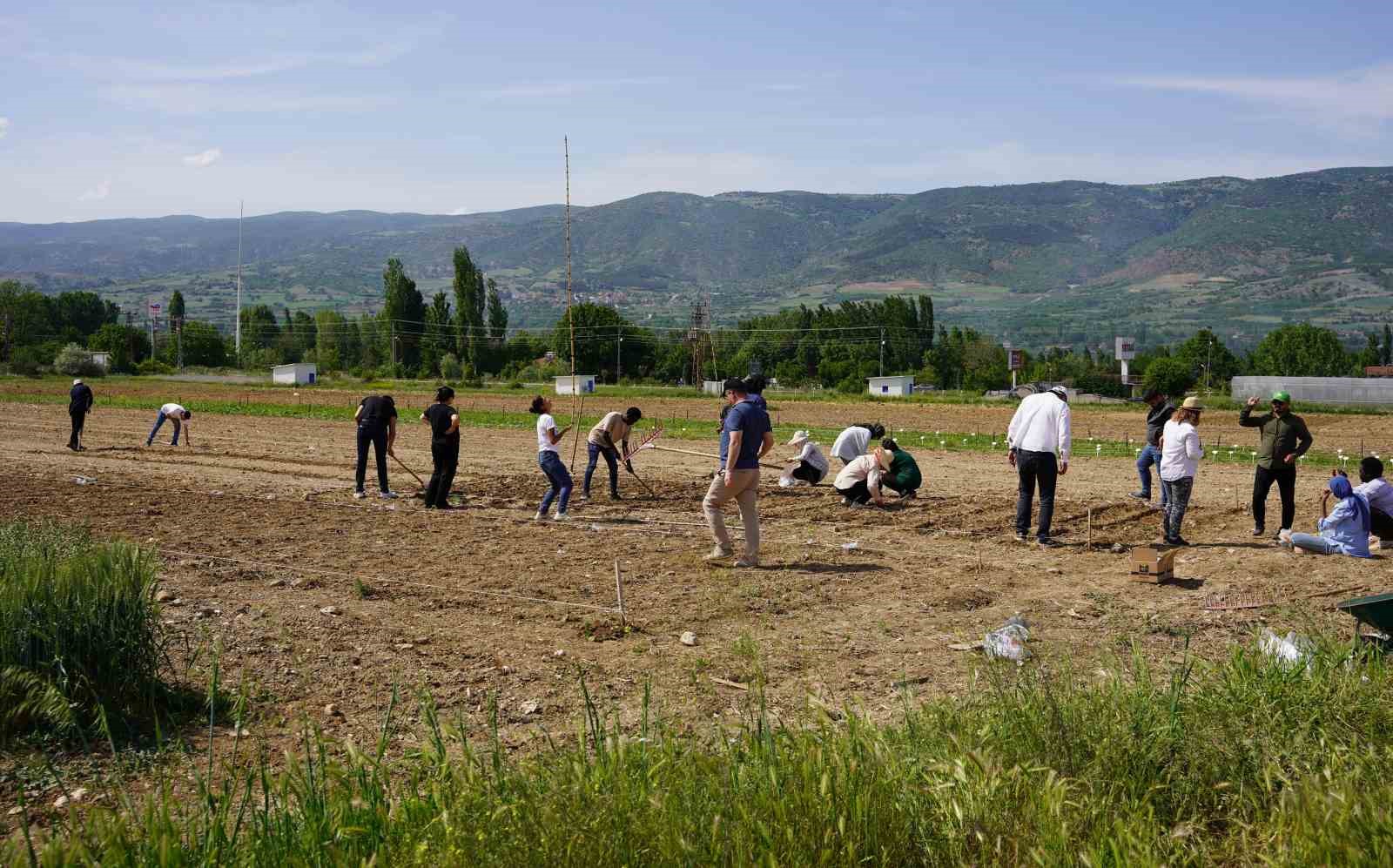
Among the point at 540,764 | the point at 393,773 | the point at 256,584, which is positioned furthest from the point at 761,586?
the point at 540,764

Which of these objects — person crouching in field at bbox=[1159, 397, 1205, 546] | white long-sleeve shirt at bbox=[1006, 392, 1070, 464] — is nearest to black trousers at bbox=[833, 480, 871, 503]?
white long-sleeve shirt at bbox=[1006, 392, 1070, 464]

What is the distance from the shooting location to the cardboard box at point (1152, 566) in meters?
10.7

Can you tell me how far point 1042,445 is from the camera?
12.3 meters

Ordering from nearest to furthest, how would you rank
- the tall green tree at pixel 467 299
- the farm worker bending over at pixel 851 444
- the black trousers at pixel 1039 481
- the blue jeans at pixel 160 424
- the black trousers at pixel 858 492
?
the black trousers at pixel 1039 481 < the black trousers at pixel 858 492 < the farm worker bending over at pixel 851 444 < the blue jeans at pixel 160 424 < the tall green tree at pixel 467 299

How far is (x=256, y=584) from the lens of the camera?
10094 millimetres

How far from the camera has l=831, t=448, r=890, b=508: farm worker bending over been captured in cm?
1555

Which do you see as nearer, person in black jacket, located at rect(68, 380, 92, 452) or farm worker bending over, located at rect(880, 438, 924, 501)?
farm worker bending over, located at rect(880, 438, 924, 501)

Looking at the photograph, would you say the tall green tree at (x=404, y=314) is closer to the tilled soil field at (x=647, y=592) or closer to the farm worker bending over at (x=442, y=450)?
the tilled soil field at (x=647, y=592)

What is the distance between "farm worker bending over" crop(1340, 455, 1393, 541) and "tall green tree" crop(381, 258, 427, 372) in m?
139

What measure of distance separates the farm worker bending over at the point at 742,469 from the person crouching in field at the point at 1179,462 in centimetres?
486

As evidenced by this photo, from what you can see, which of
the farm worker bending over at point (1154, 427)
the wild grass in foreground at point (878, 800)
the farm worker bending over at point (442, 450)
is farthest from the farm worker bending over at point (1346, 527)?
the farm worker bending over at point (442, 450)

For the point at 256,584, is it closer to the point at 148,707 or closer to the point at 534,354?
the point at 148,707

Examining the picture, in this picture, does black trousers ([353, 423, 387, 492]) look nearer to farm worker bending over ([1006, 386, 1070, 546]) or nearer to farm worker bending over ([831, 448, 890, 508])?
farm worker bending over ([831, 448, 890, 508])

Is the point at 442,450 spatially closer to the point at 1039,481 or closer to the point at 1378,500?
the point at 1039,481
